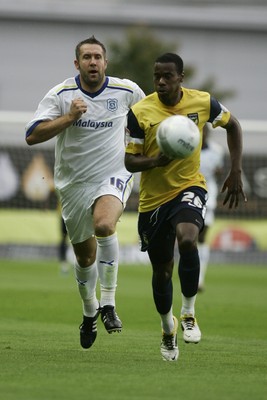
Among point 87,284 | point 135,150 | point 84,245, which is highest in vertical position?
point 135,150

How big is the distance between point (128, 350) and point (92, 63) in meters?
2.63

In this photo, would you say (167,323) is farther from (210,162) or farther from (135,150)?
(210,162)

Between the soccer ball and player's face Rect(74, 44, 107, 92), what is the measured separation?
4.44 ft

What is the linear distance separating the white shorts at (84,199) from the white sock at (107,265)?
0.35 metres

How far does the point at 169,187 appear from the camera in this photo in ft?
32.7

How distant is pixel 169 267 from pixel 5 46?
43.8 metres

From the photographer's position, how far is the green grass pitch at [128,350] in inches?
307

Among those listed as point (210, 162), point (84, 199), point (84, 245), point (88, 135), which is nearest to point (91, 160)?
point (88, 135)

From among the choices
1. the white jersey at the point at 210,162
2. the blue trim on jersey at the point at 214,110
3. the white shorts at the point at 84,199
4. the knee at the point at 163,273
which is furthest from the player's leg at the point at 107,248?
the white jersey at the point at 210,162

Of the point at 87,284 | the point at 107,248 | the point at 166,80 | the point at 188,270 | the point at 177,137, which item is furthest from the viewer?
the point at 87,284

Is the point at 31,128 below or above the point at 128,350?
above

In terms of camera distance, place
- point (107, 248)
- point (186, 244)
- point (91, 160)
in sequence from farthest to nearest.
A: point (91, 160), point (107, 248), point (186, 244)

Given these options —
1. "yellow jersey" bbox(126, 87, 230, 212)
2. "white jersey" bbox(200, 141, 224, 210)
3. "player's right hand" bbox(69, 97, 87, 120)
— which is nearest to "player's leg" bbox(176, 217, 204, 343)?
"yellow jersey" bbox(126, 87, 230, 212)

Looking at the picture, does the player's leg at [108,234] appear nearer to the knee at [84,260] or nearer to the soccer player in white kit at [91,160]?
the soccer player in white kit at [91,160]
